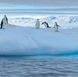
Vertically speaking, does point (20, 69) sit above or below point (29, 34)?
below

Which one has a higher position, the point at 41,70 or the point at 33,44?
the point at 33,44

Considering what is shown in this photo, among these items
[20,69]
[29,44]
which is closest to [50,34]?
[29,44]

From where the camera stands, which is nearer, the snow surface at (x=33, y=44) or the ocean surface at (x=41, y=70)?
the ocean surface at (x=41, y=70)

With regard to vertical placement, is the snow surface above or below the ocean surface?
above

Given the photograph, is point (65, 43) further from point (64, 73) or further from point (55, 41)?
point (64, 73)

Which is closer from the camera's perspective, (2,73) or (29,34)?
(2,73)

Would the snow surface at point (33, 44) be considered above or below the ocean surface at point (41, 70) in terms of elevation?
above

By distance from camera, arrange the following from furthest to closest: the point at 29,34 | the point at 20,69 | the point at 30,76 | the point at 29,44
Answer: the point at 29,34
the point at 29,44
the point at 20,69
the point at 30,76

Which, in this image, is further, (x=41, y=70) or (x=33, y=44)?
(x=33, y=44)

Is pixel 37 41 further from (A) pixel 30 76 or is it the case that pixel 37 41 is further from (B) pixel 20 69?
(A) pixel 30 76

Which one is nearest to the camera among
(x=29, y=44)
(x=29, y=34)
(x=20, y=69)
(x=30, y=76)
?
(x=30, y=76)

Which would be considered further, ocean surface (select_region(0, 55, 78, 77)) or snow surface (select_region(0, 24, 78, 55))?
snow surface (select_region(0, 24, 78, 55))

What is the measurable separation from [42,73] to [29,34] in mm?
4047

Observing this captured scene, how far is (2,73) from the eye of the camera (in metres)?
6.75
